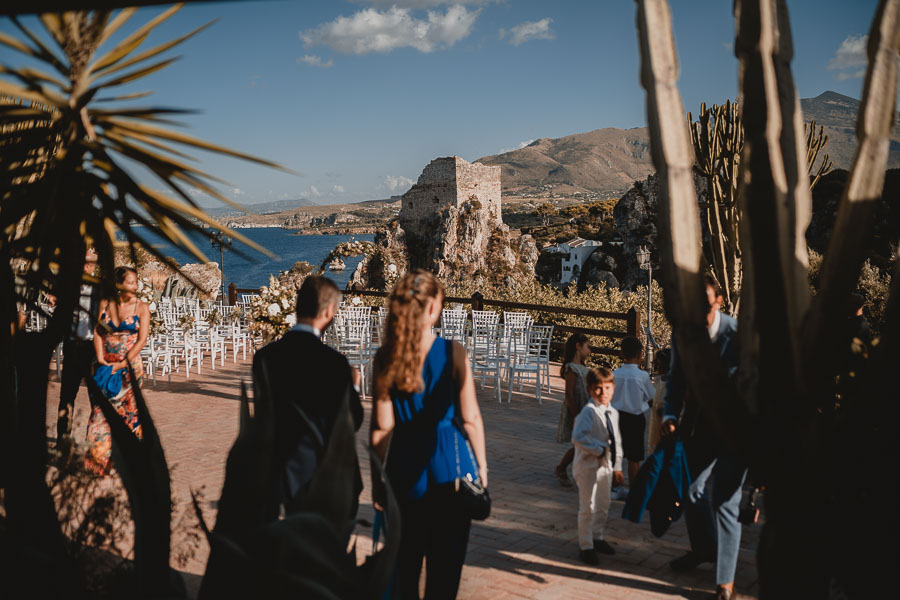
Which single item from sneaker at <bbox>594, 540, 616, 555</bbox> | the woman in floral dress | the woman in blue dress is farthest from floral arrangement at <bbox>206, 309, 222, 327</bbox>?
the woman in blue dress

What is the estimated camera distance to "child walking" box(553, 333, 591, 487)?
4961mm

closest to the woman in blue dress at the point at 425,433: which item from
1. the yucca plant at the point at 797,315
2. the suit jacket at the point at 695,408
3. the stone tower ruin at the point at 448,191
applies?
the yucca plant at the point at 797,315

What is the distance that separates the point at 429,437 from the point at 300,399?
0.57 meters

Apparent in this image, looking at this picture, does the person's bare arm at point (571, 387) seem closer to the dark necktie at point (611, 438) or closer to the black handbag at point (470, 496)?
the dark necktie at point (611, 438)

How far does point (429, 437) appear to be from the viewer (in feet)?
8.73

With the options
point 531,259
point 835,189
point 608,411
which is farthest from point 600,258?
point 608,411

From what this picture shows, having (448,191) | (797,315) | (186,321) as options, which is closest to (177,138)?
(797,315)

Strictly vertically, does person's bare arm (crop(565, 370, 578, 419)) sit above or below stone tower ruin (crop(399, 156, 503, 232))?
below

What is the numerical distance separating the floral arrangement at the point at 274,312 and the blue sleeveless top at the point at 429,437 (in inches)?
178

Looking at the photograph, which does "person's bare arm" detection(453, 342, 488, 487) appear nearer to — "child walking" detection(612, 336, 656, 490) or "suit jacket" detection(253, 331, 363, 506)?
"suit jacket" detection(253, 331, 363, 506)

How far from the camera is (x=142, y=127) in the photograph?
2.84 metres

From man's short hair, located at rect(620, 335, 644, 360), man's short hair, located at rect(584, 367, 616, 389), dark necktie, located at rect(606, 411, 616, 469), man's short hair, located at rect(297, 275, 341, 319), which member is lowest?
dark necktie, located at rect(606, 411, 616, 469)

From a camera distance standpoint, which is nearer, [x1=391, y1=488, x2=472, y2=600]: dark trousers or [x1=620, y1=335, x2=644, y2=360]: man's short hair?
[x1=391, y1=488, x2=472, y2=600]: dark trousers

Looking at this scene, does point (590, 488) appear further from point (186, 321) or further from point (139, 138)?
point (186, 321)
